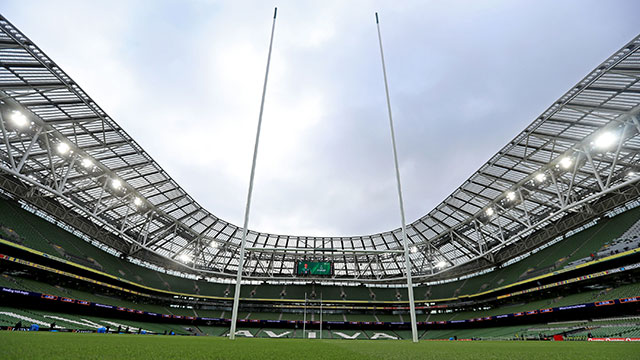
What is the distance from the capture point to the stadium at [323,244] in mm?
15195

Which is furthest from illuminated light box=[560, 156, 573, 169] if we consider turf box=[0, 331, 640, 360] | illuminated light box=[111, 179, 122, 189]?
illuminated light box=[111, 179, 122, 189]

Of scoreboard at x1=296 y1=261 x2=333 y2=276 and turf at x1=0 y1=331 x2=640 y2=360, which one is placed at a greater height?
scoreboard at x1=296 y1=261 x2=333 y2=276

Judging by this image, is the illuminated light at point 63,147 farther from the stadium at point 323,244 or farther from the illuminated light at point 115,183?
the illuminated light at point 115,183

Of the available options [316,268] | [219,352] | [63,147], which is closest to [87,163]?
[63,147]

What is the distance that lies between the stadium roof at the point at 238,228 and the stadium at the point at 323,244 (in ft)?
0.44

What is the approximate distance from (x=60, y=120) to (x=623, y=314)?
4601 centimetres

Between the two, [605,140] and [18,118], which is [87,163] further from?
[605,140]

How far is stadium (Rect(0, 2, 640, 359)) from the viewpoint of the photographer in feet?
49.9

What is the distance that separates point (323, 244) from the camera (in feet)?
139

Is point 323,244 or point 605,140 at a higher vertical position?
point 605,140

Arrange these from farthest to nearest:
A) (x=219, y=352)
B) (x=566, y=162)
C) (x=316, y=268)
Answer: (x=316, y=268), (x=566, y=162), (x=219, y=352)

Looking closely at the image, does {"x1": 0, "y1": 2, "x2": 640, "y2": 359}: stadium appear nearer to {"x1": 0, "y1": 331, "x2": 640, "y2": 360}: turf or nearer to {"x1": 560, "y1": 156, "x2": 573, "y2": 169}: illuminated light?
{"x1": 560, "y1": 156, "x2": 573, "y2": 169}: illuminated light

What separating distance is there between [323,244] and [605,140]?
1324 inches

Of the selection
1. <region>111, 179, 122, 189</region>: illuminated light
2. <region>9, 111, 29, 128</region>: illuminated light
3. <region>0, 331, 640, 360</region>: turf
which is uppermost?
<region>9, 111, 29, 128</region>: illuminated light
